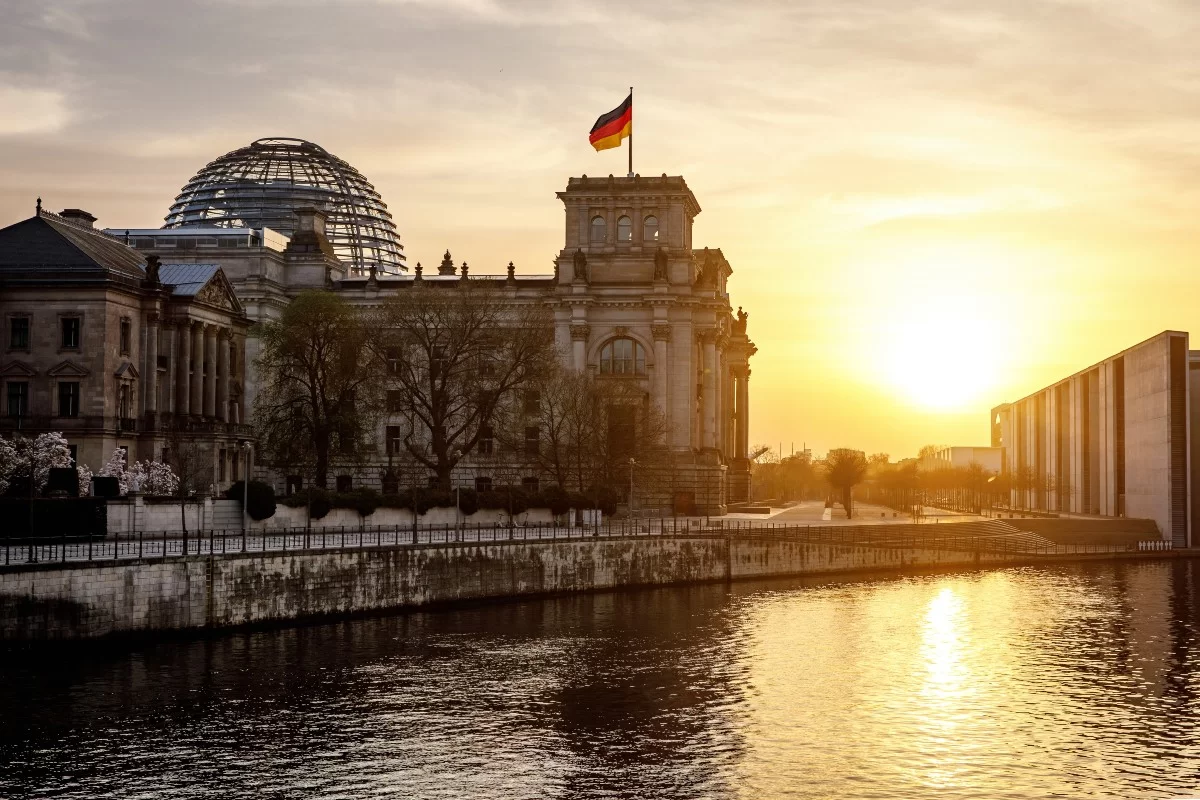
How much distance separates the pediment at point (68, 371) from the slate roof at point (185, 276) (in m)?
10.1

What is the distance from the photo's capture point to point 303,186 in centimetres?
16362

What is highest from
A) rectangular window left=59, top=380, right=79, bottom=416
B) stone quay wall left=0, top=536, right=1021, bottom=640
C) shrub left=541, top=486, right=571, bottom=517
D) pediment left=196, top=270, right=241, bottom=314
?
pediment left=196, top=270, right=241, bottom=314

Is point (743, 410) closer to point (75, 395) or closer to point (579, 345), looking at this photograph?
point (579, 345)

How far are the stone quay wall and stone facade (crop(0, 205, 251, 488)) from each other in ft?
104

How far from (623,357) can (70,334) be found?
166 ft

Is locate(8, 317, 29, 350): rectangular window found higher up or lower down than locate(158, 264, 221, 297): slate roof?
lower down

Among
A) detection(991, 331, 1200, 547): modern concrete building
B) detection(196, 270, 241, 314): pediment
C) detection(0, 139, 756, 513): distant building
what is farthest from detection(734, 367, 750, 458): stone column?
detection(196, 270, 241, 314): pediment

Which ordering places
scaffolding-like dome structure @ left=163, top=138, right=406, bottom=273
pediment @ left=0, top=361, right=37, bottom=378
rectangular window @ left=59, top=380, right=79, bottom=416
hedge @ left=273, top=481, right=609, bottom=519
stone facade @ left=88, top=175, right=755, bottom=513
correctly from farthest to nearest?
1. scaffolding-like dome structure @ left=163, top=138, right=406, bottom=273
2. stone facade @ left=88, top=175, right=755, bottom=513
3. pediment @ left=0, top=361, right=37, bottom=378
4. rectangular window @ left=59, top=380, right=79, bottom=416
5. hedge @ left=273, top=481, right=609, bottom=519

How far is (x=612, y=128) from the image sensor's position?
4776 inches

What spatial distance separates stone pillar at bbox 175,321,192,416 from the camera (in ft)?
351

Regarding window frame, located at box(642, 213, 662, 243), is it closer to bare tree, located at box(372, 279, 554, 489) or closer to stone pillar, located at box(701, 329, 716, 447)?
stone pillar, located at box(701, 329, 716, 447)

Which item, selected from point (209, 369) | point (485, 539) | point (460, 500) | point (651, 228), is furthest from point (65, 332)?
point (651, 228)

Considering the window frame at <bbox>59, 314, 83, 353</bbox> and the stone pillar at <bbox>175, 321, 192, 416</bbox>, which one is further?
the stone pillar at <bbox>175, 321, 192, 416</bbox>

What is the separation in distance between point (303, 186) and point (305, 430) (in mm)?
70062
